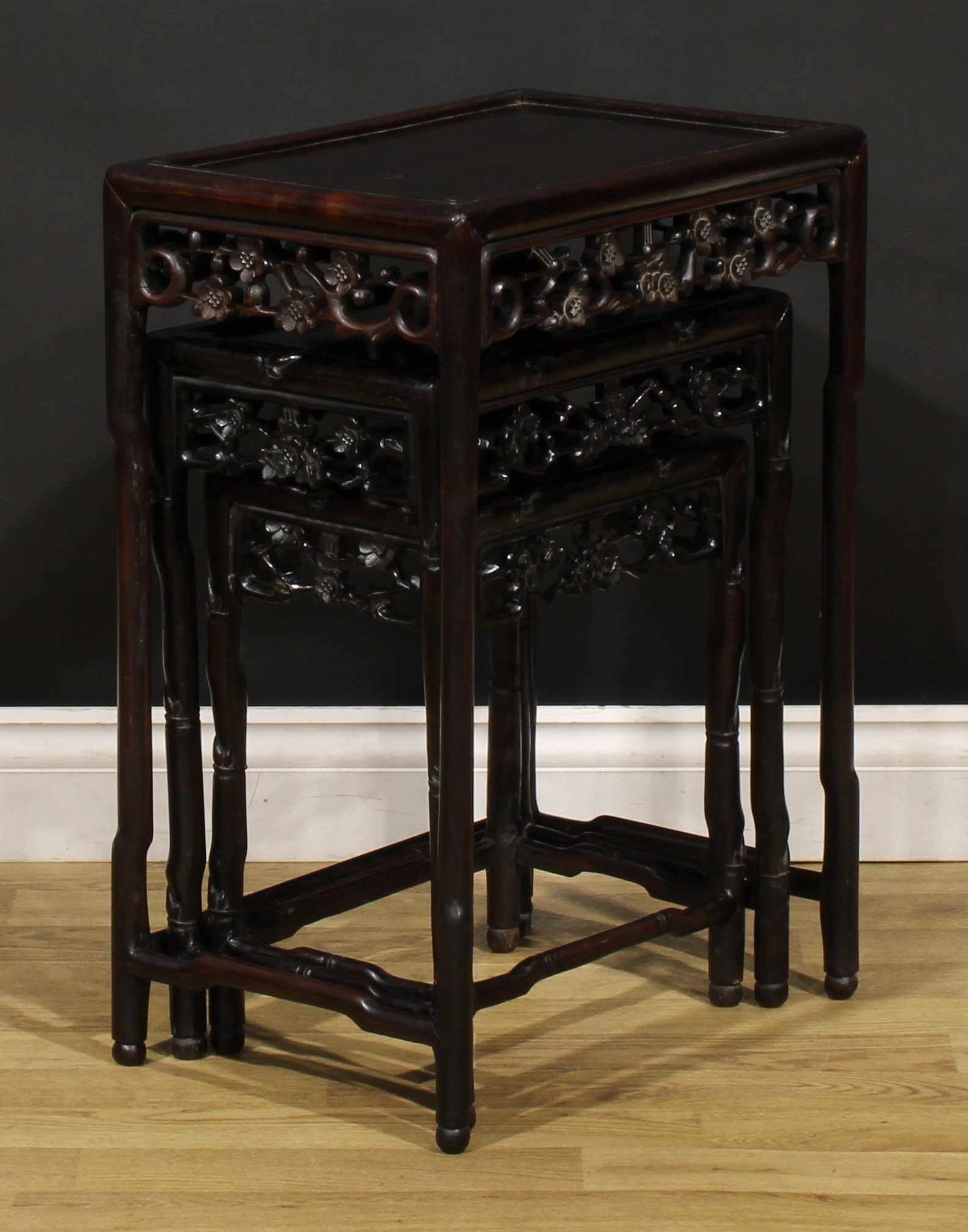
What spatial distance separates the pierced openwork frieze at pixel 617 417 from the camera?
1.98m

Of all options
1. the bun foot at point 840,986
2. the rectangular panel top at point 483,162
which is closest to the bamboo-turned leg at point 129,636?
the rectangular panel top at point 483,162

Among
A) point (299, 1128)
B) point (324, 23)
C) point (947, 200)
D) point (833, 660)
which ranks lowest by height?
point (299, 1128)

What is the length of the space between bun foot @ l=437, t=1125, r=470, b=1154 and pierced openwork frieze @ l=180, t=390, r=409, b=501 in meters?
0.63

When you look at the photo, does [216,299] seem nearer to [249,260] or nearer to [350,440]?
[249,260]

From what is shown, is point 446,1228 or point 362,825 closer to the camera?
point 446,1228

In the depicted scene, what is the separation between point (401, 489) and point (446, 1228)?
0.70 metres

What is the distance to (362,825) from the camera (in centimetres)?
279

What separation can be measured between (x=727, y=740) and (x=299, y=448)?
0.63 metres

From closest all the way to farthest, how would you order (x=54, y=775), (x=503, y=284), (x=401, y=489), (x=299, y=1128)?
(x=503, y=284), (x=401, y=489), (x=299, y=1128), (x=54, y=775)

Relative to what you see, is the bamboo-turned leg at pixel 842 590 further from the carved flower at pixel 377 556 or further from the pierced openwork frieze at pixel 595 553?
the carved flower at pixel 377 556

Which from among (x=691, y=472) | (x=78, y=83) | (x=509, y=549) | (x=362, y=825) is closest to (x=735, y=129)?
(x=691, y=472)

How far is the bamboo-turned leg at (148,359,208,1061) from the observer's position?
6.84 ft

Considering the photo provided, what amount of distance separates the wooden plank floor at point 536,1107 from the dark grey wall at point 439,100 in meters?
0.46

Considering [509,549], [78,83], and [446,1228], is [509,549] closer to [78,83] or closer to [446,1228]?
[446,1228]
